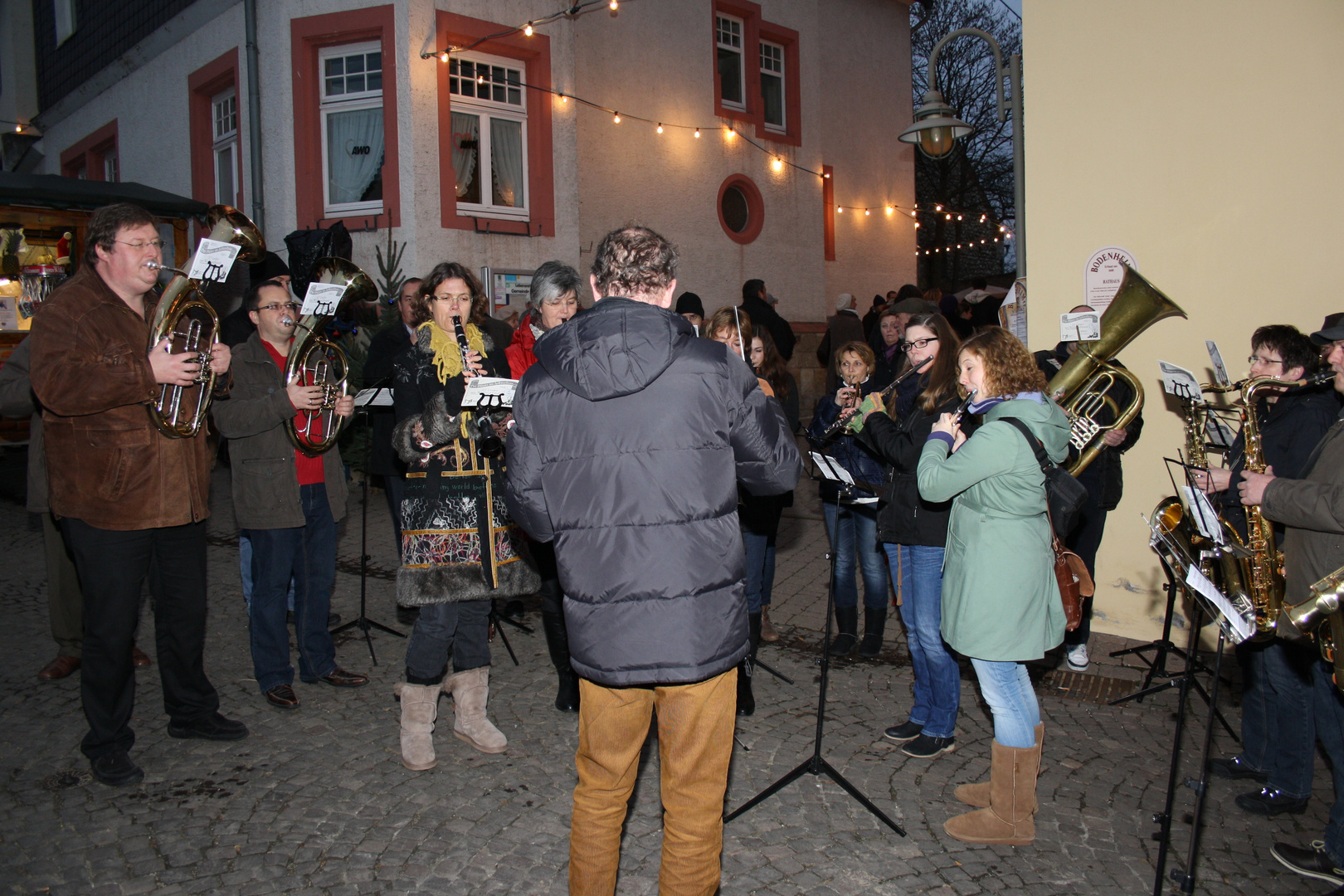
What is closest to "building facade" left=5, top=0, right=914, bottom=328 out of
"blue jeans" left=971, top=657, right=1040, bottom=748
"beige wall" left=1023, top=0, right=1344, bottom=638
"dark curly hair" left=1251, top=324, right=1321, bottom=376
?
"beige wall" left=1023, top=0, right=1344, bottom=638

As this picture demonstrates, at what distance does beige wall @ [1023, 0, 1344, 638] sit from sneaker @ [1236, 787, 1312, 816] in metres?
2.15

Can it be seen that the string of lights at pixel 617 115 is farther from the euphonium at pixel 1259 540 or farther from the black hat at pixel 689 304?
the euphonium at pixel 1259 540

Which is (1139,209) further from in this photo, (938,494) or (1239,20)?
(938,494)

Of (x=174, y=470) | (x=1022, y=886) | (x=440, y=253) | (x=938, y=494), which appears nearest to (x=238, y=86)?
(x=440, y=253)

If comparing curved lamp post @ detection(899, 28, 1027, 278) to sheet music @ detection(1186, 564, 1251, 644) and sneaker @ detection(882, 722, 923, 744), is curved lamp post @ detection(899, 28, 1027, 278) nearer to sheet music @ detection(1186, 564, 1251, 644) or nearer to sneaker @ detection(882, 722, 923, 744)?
sneaker @ detection(882, 722, 923, 744)

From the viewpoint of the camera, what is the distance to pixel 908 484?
13.8 ft

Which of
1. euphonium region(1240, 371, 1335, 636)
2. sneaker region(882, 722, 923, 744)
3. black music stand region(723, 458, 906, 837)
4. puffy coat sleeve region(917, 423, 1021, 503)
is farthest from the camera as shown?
sneaker region(882, 722, 923, 744)

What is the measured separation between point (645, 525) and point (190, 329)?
9.27 feet

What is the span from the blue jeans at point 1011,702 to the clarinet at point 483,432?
2.03m

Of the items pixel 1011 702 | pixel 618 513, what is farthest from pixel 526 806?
pixel 1011 702

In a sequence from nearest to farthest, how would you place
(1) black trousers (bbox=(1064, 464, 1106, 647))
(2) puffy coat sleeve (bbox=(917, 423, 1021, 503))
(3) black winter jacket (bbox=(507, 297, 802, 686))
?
(3) black winter jacket (bbox=(507, 297, 802, 686))
(2) puffy coat sleeve (bbox=(917, 423, 1021, 503))
(1) black trousers (bbox=(1064, 464, 1106, 647))

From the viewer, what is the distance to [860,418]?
173 inches

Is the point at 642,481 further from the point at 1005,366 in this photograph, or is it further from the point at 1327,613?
the point at 1327,613

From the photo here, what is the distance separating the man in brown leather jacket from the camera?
378cm
